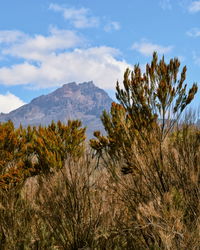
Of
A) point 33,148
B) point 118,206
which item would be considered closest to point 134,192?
point 118,206

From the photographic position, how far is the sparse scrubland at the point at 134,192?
19.3ft

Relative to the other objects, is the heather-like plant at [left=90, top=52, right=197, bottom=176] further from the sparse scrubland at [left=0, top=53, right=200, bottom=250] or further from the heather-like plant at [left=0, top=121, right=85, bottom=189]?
the heather-like plant at [left=0, top=121, right=85, bottom=189]

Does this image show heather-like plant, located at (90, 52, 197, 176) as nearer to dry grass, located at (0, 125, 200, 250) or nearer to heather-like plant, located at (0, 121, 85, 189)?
dry grass, located at (0, 125, 200, 250)

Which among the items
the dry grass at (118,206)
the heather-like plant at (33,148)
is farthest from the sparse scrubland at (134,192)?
the heather-like plant at (33,148)

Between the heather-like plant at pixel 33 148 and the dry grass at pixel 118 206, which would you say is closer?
the dry grass at pixel 118 206

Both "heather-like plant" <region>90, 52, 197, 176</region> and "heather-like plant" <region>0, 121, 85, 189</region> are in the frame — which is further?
"heather-like plant" <region>0, 121, 85, 189</region>

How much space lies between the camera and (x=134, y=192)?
659 centimetres

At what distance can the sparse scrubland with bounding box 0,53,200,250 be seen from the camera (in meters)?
5.89

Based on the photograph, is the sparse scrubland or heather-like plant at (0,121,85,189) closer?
the sparse scrubland

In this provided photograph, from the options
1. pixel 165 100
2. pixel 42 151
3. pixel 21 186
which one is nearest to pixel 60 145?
pixel 42 151

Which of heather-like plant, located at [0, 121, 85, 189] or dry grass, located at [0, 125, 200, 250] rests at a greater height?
heather-like plant, located at [0, 121, 85, 189]

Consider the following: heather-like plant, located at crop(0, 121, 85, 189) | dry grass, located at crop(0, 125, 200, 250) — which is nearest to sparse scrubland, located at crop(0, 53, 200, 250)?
dry grass, located at crop(0, 125, 200, 250)

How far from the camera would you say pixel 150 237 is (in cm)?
633

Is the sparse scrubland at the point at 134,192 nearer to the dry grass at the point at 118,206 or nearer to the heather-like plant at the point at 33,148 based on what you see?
the dry grass at the point at 118,206
